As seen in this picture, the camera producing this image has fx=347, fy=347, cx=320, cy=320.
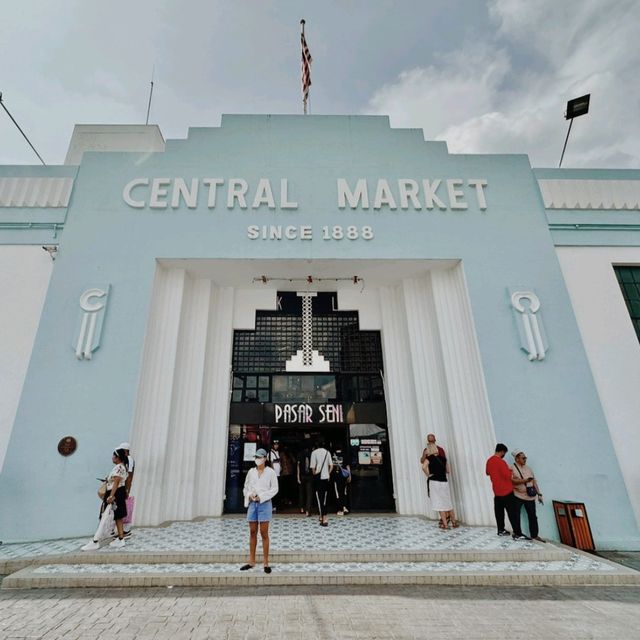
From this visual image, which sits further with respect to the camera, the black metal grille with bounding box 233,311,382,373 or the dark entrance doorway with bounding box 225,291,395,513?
the black metal grille with bounding box 233,311,382,373

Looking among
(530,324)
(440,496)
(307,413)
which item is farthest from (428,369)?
(307,413)

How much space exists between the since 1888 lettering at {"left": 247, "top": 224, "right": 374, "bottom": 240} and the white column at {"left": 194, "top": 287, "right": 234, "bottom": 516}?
208cm

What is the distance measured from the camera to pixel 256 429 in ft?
29.4

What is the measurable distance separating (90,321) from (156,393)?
6.94 feet

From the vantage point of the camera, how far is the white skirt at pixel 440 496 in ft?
23.0

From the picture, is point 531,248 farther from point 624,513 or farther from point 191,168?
point 191,168

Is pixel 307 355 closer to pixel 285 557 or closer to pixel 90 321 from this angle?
pixel 285 557

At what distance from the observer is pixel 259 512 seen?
16.4 ft

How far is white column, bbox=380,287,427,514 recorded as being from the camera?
27.3 feet

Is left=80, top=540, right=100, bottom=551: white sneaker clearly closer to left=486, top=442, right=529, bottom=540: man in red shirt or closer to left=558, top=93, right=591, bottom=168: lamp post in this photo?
left=486, top=442, right=529, bottom=540: man in red shirt

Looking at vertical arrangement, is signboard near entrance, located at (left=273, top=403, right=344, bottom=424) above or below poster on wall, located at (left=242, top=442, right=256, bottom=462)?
above

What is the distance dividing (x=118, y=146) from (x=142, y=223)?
5754 millimetres

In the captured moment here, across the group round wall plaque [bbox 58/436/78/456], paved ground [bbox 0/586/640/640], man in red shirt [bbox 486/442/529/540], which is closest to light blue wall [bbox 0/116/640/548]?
round wall plaque [bbox 58/436/78/456]

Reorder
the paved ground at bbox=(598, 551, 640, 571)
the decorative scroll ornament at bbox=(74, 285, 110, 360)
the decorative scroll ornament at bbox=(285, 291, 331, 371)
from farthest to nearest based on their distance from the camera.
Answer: the decorative scroll ornament at bbox=(285, 291, 331, 371) → the decorative scroll ornament at bbox=(74, 285, 110, 360) → the paved ground at bbox=(598, 551, 640, 571)
